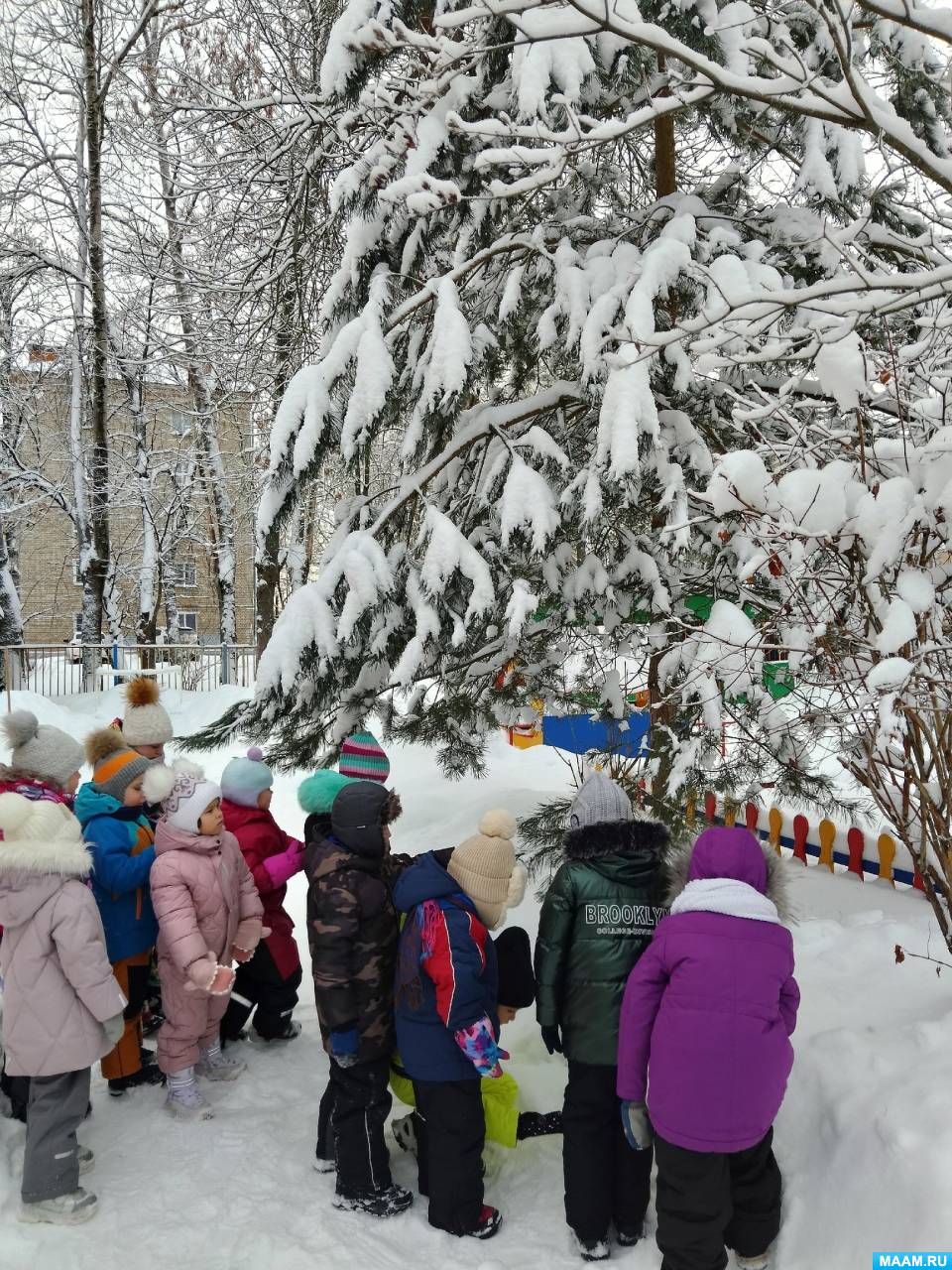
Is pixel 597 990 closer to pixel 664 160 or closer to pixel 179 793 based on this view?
pixel 179 793

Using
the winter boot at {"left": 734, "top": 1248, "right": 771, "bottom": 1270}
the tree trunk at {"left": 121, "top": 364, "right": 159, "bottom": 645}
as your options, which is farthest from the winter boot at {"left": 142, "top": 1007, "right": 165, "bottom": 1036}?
the tree trunk at {"left": 121, "top": 364, "right": 159, "bottom": 645}

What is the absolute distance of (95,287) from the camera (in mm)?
12617

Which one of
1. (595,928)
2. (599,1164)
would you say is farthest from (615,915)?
(599,1164)

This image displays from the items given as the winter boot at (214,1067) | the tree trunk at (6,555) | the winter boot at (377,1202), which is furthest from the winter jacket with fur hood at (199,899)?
the tree trunk at (6,555)

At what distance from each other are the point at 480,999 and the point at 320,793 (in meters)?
1.20

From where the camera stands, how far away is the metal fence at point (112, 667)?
13.4m

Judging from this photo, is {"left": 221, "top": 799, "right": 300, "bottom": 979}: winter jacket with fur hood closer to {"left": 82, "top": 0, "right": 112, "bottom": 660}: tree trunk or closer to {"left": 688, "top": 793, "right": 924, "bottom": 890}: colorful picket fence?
{"left": 688, "top": 793, "right": 924, "bottom": 890}: colorful picket fence

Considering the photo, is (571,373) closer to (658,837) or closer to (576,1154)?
(658,837)

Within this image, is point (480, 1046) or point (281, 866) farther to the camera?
point (281, 866)

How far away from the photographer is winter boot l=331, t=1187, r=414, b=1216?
3068 millimetres

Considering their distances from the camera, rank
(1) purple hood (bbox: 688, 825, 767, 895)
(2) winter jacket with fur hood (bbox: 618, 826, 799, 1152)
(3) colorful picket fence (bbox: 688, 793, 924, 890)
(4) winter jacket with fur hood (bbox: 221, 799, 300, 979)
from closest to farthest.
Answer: (2) winter jacket with fur hood (bbox: 618, 826, 799, 1152) < (1) purple hood (bbox: 688, 825, 767, 895) < (4) winter jacket with fur hood (bbox: 221, 799, 300, 979) < (3) colorful picket fence (bbox: 688, 793, 924, 890)

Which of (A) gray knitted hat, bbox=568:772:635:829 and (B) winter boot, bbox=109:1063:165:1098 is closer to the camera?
(A) gray knitted hat, bbox=568:772:635:829

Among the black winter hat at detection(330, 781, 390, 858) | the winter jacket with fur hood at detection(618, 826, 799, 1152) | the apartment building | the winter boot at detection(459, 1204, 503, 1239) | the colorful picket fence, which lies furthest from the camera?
the apartment building

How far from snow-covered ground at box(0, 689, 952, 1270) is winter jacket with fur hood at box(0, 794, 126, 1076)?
529 millimetres
